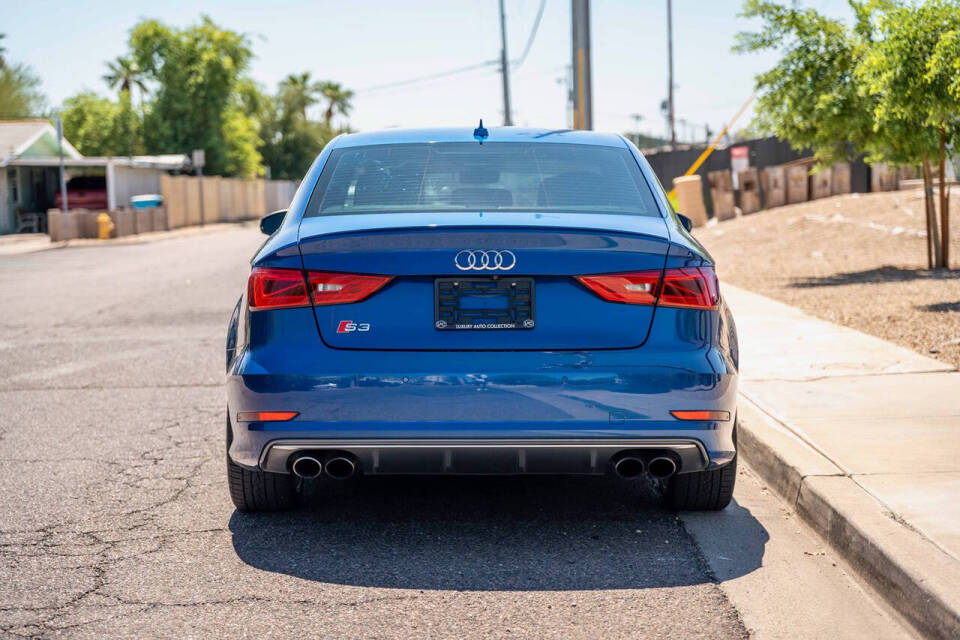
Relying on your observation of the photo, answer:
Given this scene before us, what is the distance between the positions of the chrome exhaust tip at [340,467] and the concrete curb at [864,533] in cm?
192

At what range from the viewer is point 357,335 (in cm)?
417

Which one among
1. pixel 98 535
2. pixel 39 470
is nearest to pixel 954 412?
pixel 98 535

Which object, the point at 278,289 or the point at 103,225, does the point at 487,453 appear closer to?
the point at 278,289

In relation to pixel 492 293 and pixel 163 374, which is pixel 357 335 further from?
pixel 163 374

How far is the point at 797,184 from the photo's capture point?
24.7m

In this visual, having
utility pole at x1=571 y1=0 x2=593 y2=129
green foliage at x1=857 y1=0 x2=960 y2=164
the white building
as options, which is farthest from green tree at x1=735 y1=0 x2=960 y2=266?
the white building

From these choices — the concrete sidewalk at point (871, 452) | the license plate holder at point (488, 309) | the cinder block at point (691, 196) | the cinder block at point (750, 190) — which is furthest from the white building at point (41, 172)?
the license plate holder at point (488, 309)

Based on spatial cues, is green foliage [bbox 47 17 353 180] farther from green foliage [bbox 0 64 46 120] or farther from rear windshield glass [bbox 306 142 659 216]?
rear windshield glass [bbox 306 142 659 216]

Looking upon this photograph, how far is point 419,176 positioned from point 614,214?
3.02 feet

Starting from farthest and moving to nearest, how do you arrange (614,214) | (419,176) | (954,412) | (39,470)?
(954,412)
(39,470)
(419,176)
(614,214)

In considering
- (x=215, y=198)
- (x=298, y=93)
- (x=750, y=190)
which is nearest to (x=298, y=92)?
(x=298, y=93)

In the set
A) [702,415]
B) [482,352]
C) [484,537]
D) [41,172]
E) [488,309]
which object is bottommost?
[484,537]

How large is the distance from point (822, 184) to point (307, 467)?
2215cm

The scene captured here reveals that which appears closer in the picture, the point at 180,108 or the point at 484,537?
the point at 484,537
